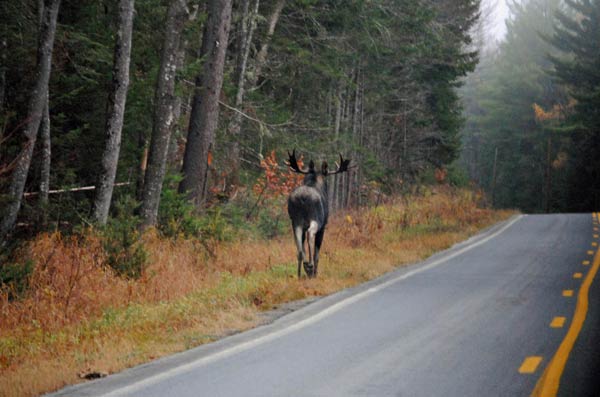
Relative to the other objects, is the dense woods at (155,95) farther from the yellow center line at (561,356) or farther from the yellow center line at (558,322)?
the yellow center line at (558,322)

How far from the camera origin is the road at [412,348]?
763 cm

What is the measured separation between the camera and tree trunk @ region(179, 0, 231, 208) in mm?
20266

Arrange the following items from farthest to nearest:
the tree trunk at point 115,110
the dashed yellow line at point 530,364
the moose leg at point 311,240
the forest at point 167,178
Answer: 1. the tree trunk at point 115,110
2. the moose leg at point 311,240
3. the forest at point 167,178
4. the dashed yellow line at point 530,364

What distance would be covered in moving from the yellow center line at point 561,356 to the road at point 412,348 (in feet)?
0.04

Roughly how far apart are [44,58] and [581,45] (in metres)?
65.2

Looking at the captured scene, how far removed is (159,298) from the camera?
1232 cm

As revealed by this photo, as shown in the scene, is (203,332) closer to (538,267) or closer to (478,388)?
(478,388)

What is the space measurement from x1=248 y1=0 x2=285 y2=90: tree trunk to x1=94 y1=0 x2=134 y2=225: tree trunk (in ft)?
37.9

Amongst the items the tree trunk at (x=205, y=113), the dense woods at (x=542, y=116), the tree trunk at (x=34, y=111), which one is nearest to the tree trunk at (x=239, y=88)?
the tree trunk at (x=205, y=113)

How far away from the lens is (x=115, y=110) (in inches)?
611

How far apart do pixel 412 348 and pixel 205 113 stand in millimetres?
12084

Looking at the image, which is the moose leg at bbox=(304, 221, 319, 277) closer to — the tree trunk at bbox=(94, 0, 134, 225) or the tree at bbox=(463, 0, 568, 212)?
the tree trunk at bbox=(94, 0, 134, 225)

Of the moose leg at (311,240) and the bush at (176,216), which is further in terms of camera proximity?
the bush at (176,216)

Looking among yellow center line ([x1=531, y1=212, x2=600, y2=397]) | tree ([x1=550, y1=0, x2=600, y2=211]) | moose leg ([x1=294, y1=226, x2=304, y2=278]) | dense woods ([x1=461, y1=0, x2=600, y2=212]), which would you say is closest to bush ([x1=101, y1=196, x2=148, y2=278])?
moose leg ([x1=294, y1=226, x2=304, y2=278])
